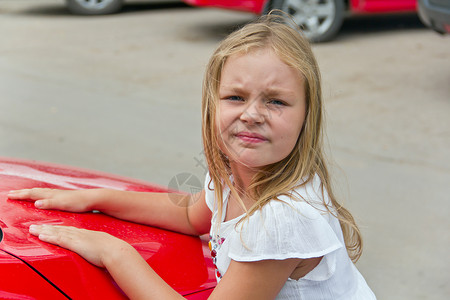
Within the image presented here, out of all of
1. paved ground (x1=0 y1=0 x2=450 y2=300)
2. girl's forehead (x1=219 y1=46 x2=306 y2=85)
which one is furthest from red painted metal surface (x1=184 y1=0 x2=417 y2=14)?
girl's forehead (x1=219 y1=46 x2=306 y2=85)

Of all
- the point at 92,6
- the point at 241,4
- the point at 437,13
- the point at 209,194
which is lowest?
the point at 92,6

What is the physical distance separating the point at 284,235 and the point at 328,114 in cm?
406

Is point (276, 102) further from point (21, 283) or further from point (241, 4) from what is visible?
point (241, 4)

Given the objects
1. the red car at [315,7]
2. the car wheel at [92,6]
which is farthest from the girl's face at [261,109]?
the car wheel at [92,6]

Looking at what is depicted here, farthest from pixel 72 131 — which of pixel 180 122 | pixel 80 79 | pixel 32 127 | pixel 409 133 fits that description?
pixel 409 133

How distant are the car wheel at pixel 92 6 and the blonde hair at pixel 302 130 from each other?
888 centimetres

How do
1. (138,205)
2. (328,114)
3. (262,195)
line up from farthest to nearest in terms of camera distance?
(328,114) < (138,205) < (262,195)

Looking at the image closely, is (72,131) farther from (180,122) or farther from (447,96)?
(447,96)

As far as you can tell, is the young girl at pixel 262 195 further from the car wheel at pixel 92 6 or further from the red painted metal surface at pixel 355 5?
the car wheel at pixel 92 6

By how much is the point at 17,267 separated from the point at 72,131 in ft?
12.8

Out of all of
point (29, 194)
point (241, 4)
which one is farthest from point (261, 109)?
point (241, 4)

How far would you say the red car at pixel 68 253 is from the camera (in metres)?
1.34

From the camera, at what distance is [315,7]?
741cm

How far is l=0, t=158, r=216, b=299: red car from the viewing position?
1.34 meters
